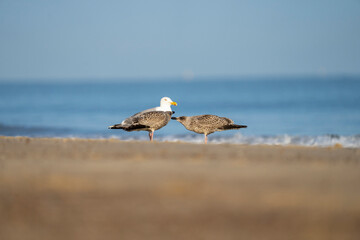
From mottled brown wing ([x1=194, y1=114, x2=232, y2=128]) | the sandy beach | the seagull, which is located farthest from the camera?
mottled brown wing ([x1=194, y1=114, x2=232, y2=128])

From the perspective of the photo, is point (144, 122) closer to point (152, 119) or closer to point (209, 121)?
point (152, 119)

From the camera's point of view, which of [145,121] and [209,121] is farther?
[209,121]

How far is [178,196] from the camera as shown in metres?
6.41

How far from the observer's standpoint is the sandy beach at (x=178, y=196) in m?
5.38

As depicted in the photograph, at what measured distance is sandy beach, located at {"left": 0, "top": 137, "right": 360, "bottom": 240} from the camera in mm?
5379

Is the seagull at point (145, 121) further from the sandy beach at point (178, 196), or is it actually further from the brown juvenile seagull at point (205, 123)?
the sandy beach at point (178, 196)

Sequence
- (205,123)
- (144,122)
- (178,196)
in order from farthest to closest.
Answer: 1. (205,123)
2. (144,122)
3. (178,196)

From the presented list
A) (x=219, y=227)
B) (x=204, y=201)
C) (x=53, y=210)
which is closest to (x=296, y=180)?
(x=204, y=201)

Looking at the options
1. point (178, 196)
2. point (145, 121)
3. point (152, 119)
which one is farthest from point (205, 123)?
point (178, 196)

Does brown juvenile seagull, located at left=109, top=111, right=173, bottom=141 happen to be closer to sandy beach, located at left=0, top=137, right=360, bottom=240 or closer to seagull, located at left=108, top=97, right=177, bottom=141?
seagull, located at left=108, top=97, right=177, bottom=141

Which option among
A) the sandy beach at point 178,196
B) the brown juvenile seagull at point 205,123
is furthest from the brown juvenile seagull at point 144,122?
the sandy beach at point 178,196

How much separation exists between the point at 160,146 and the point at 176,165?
8.83ft

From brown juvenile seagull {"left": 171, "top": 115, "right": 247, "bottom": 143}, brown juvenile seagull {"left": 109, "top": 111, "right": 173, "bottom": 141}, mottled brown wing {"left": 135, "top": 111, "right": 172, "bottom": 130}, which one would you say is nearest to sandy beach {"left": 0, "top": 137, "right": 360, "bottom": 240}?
brown juvenile seagull {"left": 109, "top": 111, "right": 173, "bottom": 141}

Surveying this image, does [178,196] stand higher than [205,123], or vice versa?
[205,123]
